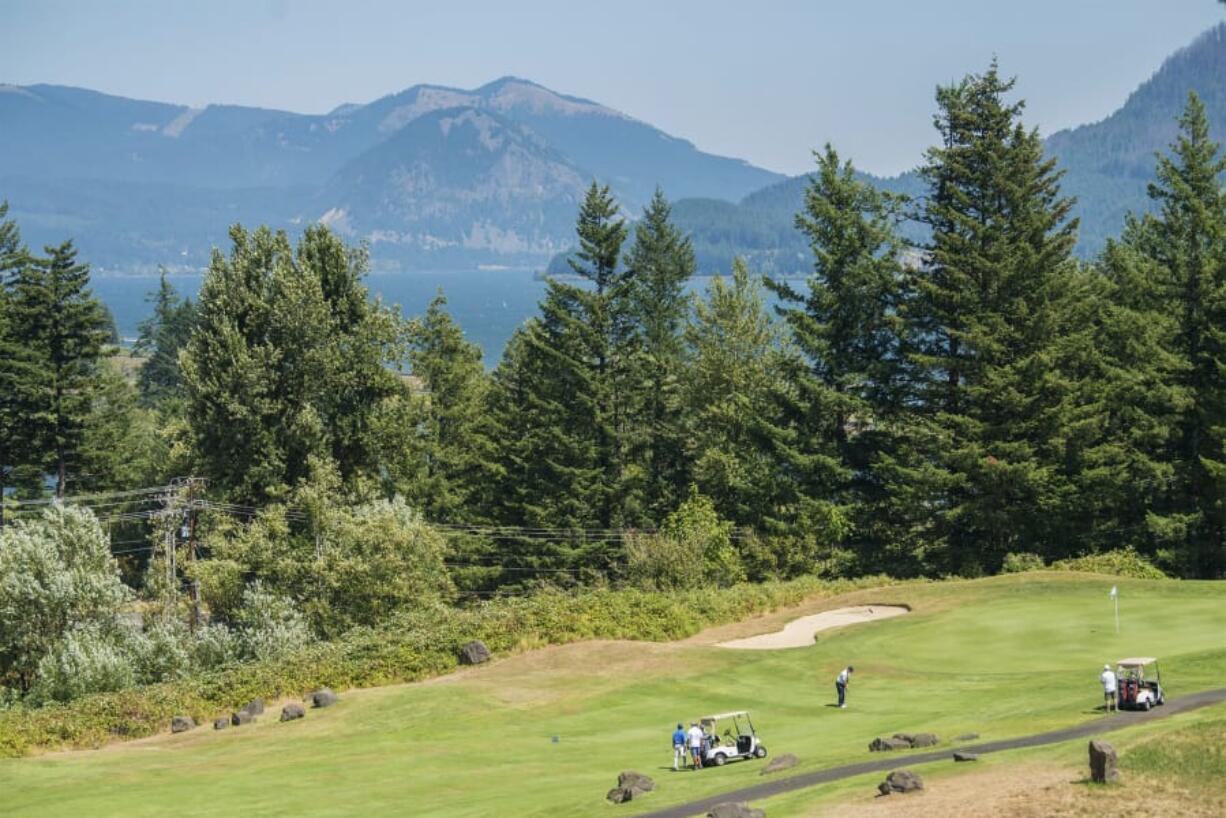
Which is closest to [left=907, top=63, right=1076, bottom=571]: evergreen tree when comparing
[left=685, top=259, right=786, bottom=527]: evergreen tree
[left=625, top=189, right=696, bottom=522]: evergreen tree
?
[left=685, top=259, right=786, bottom=527]: evergreen tree

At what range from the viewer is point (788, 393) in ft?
242

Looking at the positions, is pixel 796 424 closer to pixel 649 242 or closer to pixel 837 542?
pixel 837 542

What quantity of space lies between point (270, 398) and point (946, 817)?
5302cm

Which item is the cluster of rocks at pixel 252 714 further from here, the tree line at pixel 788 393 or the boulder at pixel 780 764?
the tree line at pixel 788 393

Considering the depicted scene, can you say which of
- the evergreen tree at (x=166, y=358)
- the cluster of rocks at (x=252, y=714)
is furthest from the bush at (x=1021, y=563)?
the evergreen tree at (x=166, y=358)

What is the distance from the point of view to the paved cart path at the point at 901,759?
89.3 feet

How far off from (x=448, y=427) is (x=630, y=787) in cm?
5748

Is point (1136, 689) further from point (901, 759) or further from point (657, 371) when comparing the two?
point (657, 371)

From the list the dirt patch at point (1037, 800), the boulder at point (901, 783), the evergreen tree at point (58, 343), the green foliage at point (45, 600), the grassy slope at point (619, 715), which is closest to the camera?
the dirt patch at point (1037, 800)

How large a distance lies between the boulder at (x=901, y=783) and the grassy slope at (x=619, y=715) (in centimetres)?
390

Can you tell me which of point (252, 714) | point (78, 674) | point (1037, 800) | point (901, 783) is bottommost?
point (78, 674)

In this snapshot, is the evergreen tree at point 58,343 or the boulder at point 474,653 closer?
the boulder at point 474,653

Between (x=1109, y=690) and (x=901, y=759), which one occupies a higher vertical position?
(x=1109, y=690)

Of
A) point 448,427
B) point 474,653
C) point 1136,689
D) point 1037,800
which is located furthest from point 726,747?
point 448,427
